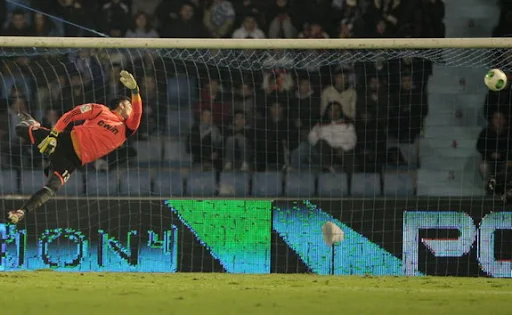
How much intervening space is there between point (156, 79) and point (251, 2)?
2.18 meters

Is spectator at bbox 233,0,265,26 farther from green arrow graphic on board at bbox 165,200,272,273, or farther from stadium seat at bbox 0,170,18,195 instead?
stadium seat at bbox 0,170,18,195

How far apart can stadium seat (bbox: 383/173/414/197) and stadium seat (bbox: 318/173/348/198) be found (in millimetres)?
497

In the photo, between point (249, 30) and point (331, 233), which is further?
point (249, 30)

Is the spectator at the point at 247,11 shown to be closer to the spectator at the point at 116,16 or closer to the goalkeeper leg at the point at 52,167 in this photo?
the spectator at the point at 116,16

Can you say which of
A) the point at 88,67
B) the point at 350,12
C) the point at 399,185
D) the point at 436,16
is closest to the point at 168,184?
the point at 88,67

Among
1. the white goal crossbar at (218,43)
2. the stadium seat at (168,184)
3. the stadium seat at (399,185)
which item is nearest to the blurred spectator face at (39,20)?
the white goal crossbar at (218,43)

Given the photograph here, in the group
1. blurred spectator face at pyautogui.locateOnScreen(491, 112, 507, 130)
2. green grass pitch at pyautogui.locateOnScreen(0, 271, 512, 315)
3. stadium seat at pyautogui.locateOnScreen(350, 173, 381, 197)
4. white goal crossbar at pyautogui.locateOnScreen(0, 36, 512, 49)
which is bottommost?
green grass pitch at pyautogui.locateOnScreen(0, 271, 512, 315)

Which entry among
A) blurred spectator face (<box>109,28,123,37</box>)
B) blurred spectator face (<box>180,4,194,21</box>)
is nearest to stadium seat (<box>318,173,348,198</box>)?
blurred spectator face (<box>180,4,194,21</box>)

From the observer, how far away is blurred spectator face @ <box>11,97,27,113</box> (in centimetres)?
1205

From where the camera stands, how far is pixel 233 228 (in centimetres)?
1152

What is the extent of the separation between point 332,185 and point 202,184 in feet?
5.15

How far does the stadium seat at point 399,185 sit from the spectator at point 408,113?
51 cm

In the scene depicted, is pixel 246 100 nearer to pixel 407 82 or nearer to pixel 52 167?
pixel 407 82

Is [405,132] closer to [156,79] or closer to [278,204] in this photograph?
[278,204]
